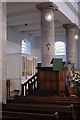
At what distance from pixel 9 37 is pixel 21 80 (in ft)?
9.69

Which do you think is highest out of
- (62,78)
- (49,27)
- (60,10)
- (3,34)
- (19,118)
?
(60,10)

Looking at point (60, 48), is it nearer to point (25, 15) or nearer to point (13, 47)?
point (13, 47)

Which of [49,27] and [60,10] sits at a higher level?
[60,10]

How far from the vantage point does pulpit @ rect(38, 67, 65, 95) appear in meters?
8.45

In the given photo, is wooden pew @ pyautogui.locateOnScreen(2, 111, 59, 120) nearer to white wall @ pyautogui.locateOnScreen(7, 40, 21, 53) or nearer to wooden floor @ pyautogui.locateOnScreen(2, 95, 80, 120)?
wooden floor @ pyautogui.locateOnScreen(2, 95, 80, 120)

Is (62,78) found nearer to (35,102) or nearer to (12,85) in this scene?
(35,102)

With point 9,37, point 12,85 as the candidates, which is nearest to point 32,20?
point 9,37

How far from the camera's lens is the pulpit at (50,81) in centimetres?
845

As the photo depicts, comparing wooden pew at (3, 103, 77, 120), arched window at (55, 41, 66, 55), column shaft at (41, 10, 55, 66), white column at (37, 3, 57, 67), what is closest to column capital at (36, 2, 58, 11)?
white column at (37, 3, 57, 67)

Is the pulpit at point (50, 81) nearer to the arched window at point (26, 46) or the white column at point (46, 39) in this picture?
the white column at point (46, 39)

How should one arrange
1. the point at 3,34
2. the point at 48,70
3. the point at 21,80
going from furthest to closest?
the point at 21,80 → the point at 48,70 → the point at 3,34

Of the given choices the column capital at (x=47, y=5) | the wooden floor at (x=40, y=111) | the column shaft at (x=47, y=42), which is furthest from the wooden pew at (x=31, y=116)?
the column capital at (x=47, y=5)

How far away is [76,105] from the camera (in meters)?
5.54

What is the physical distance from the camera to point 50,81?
8531 mm
